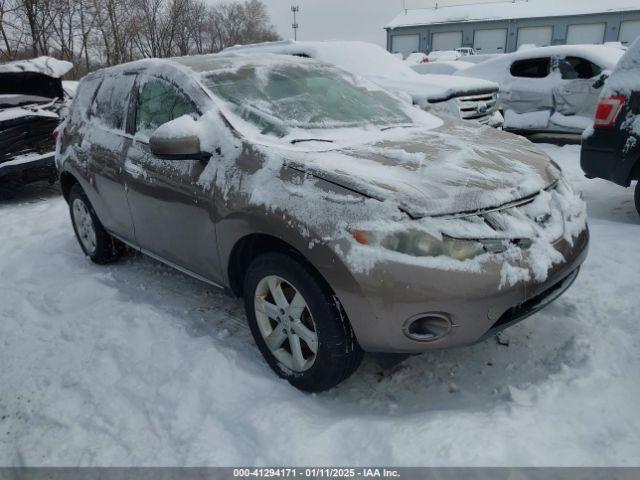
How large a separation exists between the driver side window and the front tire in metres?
1.14

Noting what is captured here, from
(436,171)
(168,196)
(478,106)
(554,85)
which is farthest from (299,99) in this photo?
(554,85)

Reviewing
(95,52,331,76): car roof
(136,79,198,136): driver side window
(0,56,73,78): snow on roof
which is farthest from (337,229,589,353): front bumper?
(0,56,73,78): snow on roof

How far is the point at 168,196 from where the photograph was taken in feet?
9.78

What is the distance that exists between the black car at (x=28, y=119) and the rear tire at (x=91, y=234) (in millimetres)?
2284

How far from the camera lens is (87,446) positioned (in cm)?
224

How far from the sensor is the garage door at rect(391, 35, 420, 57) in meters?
43.3

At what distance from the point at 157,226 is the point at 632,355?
9.20 feet

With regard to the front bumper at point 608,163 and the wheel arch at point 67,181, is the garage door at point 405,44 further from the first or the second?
the wheel arch at point 67,181

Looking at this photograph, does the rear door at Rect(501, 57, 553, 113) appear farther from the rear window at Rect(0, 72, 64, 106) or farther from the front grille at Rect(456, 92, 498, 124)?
the rear window at Rect(0, 72, 64, 106)

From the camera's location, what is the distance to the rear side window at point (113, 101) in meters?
3.60

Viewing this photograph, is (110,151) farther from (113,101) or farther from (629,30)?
(629,30)

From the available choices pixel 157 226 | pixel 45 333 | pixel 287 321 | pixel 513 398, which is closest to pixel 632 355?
pixel 513 398

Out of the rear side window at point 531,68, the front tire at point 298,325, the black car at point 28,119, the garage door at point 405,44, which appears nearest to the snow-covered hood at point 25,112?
the black car at point 28,119

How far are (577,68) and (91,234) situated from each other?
8.15 metres
